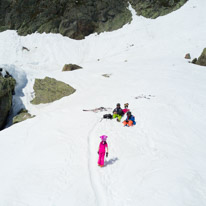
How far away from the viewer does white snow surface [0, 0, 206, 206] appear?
261 inches

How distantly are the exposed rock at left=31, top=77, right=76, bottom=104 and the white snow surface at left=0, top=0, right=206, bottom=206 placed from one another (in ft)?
3.11

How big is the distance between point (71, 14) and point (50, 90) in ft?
126

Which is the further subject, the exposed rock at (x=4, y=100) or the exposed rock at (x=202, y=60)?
the exposed rock at (x=202, y=60)

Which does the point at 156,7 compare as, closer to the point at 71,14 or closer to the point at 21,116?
the point at 71,14

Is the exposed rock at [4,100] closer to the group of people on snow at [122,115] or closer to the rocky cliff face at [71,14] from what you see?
the group of people on snow at [122,115]

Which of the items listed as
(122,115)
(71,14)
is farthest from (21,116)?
(71,14)

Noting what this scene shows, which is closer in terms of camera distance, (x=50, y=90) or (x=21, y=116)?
(x=21, y=116)

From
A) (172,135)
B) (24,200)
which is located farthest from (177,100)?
(24,200)

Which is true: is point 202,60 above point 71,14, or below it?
below

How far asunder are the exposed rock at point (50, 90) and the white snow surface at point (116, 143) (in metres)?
0.95

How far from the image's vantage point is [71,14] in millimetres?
53906

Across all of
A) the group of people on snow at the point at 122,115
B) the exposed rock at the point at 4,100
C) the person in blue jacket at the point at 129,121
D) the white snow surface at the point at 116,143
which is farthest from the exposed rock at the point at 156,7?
the person in blue jacket at the point at 129,121

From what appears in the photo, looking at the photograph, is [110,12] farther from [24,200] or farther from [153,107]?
[24,200]

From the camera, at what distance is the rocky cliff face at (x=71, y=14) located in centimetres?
5197
